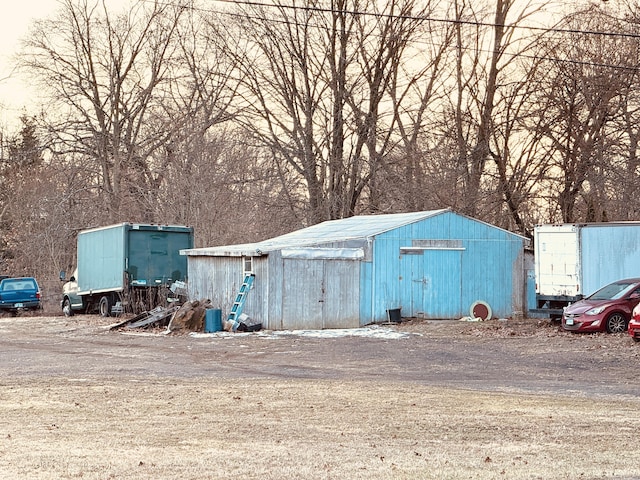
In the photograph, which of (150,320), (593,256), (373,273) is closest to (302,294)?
(373,273)

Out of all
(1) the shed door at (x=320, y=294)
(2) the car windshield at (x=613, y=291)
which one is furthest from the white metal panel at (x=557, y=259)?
(1) the shed door at (x=320, y=294)

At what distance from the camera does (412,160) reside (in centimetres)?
4959

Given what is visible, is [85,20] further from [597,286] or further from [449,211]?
[597,286]

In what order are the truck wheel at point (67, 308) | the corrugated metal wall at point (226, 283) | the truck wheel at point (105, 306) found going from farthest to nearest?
the truck wheel at point (67, 308)
the truck wheel at point (105, 306)
the corrugated metal wall at point (226, 283)

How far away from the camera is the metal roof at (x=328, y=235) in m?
33.8

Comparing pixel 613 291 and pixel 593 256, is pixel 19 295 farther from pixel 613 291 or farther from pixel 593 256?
pixel 613 291

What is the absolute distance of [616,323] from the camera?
28328 mm

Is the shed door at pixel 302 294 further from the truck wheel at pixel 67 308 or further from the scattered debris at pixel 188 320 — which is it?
the truck wheel at pixel 67 308

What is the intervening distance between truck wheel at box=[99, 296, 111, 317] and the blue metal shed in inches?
184

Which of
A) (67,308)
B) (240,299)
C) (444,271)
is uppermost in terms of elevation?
(444,271)

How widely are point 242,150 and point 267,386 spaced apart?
3788 cm

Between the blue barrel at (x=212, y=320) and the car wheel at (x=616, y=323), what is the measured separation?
37.4ft

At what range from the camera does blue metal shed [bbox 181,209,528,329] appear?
33.0m

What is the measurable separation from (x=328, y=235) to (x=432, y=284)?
13.9 feet
